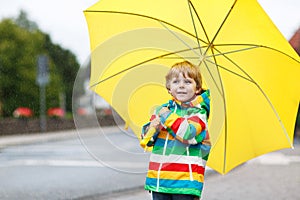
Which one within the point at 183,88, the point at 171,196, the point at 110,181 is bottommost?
the point at 110,181

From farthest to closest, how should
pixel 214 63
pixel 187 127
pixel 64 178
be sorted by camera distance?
pixel 64 178
pixel 214 63
pixel 187 127

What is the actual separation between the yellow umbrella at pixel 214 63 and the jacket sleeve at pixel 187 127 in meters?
0.60

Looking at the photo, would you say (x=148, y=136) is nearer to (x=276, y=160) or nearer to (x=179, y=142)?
(x=179, y=142)

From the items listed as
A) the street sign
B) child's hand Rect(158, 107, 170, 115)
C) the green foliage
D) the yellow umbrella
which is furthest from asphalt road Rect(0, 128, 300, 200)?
the green foliage

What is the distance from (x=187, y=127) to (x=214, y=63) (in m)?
0.85

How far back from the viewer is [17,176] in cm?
1082

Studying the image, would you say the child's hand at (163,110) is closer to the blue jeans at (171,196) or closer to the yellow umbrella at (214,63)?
the blue jeans at (171,196)

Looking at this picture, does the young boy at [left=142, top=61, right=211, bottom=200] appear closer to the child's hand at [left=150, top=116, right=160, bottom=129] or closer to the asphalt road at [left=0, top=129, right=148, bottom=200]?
the child's hand at [left=150, top=116, right=160, bottom=129]

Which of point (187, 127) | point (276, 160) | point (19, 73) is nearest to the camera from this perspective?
point (187, 127)

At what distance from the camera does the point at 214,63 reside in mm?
4320

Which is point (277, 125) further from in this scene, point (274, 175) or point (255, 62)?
point (274, 175)

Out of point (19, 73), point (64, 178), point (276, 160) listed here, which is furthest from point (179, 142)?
point (19, 73)

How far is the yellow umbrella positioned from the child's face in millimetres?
612

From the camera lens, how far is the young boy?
3.61m
